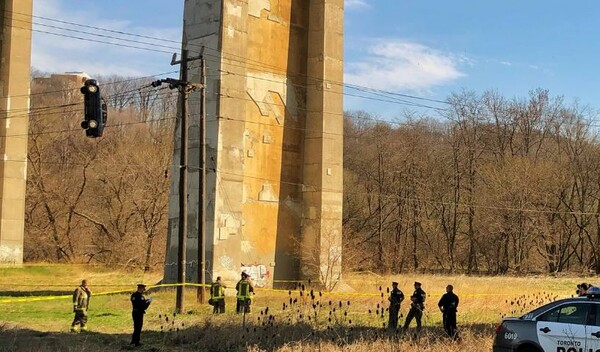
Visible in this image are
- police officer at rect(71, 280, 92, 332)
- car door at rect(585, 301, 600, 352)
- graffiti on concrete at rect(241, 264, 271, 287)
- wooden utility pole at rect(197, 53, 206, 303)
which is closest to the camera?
Result: car door at rect(585, 301, 600, 352)

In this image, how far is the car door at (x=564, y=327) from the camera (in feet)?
37.1

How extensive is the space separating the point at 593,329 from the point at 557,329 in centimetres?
58

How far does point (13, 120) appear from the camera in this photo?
4566 cm

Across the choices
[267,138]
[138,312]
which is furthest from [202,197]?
[138,312]

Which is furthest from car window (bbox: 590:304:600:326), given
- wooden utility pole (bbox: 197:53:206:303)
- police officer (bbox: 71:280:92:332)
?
wooden utility pole (bbox: 197:53:206:303)

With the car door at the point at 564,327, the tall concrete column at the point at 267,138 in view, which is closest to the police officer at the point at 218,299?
the tall concrete column at the point at 267,138

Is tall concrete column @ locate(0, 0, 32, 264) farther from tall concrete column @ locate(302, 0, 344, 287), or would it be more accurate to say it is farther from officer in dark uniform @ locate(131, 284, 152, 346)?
officer in dark uniform @ locate(131, 284, 152, 346)

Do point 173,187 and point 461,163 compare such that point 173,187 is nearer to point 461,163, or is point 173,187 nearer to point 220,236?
point 220,236

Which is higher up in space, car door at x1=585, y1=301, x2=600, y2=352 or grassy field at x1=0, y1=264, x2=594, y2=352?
car door at x1=585, y1=301, x2=600, y2=352

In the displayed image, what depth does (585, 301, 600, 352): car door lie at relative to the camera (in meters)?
11.0

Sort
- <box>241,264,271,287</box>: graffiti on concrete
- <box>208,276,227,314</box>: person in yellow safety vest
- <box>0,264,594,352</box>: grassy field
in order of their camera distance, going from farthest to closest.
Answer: <box>241,264,271,287</box>: graffiti on concrete < <box>208,276,227,314</box>: person in yellow safety vest < <box>0,264,594,352</box>: grassy field

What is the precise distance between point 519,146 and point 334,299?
151 ft

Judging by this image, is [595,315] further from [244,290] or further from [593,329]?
[244,290]

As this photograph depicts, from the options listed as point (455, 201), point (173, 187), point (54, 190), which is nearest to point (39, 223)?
point (54, 190)
